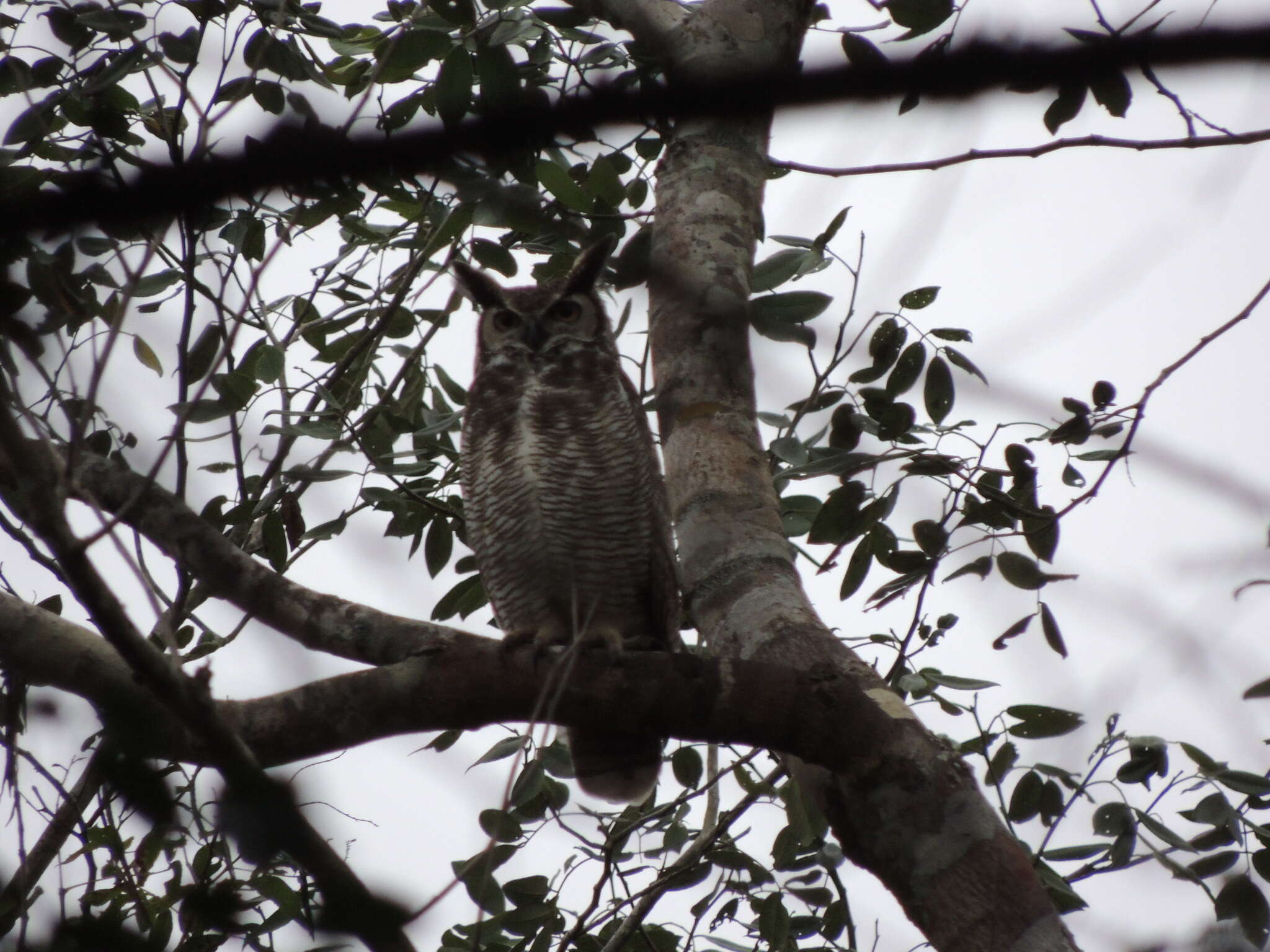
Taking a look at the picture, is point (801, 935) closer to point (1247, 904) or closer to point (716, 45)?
point (1247, 904)

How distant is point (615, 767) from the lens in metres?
3.85

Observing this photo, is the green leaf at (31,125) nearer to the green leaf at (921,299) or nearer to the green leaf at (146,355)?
the green leaf at (146,355)

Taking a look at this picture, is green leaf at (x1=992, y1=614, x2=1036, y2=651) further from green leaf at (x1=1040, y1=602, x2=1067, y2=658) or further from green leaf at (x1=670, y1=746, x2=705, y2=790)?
green leaf at (x1=670, y1=746, x2=705, y2=790)

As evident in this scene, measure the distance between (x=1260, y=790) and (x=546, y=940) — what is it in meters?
1.87

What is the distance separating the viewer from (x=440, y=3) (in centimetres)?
324

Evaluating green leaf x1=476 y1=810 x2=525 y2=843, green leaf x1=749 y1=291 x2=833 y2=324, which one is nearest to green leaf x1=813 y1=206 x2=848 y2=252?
green leaf x1=749 y1=291 x2=833 y2=324

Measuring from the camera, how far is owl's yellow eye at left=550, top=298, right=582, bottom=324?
434 cm

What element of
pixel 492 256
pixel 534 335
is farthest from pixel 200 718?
pixel 534 335

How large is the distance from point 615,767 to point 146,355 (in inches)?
77.0

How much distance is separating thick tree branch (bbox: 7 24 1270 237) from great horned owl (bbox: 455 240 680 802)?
2840mm

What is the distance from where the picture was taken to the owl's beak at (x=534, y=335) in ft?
14.0

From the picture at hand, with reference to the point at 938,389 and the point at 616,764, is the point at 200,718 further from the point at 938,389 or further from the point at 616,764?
the point at 616,764

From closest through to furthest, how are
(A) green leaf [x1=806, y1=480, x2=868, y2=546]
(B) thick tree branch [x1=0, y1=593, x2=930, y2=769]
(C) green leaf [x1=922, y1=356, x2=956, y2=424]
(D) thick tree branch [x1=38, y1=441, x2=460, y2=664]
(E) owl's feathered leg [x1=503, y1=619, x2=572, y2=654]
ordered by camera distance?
(B) thick tree branch [x1=0, y1=593, x2=930, y2=769]
(D) thick tree branch [x1=38, y1=441, x2=460, y2=664]
(E) owl's feathered leg [x1=503, y1=619, x2=572, y2=654]
(A) green leaf [x1=806, y1=480, x2=868, y2=546]
(C) green leaf [x1=922, y1=356, x2=956, y2=424]

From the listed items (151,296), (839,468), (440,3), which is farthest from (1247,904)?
(151,296)
